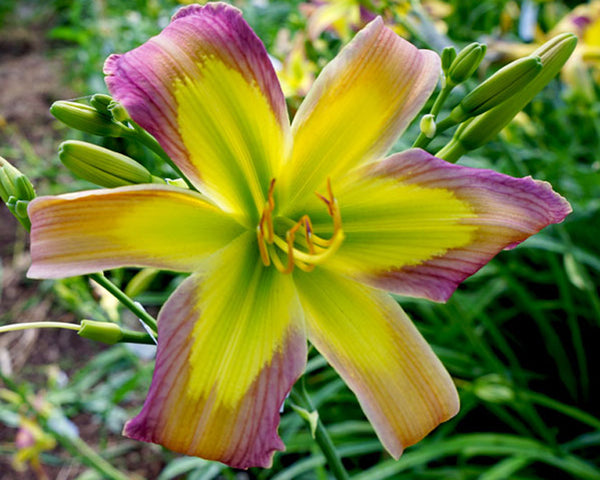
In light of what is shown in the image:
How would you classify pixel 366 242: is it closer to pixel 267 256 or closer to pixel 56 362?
pixel 267 256

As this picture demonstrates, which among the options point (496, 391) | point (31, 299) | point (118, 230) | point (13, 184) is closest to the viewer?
point (118, 230)

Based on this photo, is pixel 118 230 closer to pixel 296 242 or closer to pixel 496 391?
pixel 296 242

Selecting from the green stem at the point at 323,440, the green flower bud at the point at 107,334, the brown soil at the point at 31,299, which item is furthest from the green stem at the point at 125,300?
the brown soil at the point at 31,299

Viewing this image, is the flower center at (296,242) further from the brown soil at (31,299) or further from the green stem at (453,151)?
the brown soil at (31,299)

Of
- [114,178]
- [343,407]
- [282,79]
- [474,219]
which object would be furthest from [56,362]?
[474,219]

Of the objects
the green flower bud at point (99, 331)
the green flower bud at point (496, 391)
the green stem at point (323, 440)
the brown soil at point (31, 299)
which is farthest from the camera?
the brown soil at point (31, 299)

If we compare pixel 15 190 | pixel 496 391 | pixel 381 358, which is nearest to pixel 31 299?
pixel 496 391

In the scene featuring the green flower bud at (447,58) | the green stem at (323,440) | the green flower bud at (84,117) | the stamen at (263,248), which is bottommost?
the green stem at (323,440)
